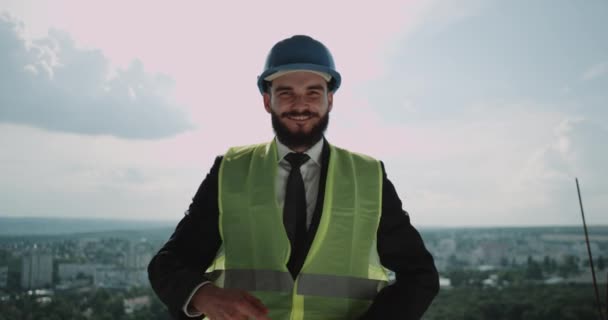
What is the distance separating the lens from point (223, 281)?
166 cm

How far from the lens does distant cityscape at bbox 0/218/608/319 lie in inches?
496

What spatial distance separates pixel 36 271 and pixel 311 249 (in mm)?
13568

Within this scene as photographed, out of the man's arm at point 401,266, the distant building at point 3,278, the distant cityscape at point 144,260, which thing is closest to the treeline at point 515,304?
the distant cityscape at point 144,260

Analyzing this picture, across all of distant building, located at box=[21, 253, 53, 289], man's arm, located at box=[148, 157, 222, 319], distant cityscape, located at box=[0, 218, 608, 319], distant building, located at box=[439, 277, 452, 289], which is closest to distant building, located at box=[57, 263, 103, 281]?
distant cityscape, located at box=[0, 218, 608, 319]

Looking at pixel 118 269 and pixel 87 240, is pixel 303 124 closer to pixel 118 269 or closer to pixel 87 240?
pixel 118 269

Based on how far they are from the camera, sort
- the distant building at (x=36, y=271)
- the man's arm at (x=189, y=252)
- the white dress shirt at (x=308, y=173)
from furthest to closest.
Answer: the distant building at (x=36, y=271), the white dress shirt at (x=308, y=173), the man's arm at (x=189, y=252)

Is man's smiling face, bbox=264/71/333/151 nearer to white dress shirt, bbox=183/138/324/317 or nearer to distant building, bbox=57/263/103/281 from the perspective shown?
white dress shirt, bbox=183/138/324/317

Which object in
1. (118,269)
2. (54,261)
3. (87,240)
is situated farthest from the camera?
(87,240)

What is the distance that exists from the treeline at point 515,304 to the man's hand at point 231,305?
14821 mm

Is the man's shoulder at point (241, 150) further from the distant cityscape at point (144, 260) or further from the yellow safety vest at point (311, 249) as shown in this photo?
the distant cityscape at point (144, 260)

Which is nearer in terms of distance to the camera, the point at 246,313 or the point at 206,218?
the point at 246,313

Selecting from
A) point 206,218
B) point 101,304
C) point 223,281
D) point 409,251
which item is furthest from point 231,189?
point 101,304

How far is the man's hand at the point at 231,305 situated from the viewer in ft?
4.20

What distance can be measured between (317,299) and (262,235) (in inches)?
10.5
